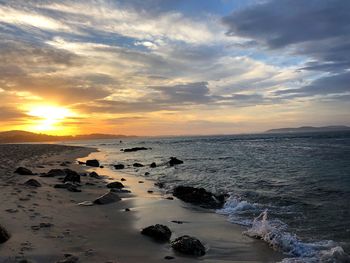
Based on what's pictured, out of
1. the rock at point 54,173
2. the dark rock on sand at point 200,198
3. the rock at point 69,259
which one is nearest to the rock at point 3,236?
the rock at point 69,259

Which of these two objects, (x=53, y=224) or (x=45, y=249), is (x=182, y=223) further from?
(x=45, y=249)

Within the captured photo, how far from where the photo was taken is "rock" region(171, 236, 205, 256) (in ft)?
30.6

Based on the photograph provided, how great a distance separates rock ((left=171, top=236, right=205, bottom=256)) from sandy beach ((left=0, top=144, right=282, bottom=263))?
7.6 inches

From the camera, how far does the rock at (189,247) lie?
931 centimetres

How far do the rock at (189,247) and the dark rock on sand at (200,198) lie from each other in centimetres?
734

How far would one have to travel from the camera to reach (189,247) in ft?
30.8

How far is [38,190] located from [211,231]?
9.54 metres

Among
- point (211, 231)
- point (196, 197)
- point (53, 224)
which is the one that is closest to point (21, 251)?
point (53, 224)

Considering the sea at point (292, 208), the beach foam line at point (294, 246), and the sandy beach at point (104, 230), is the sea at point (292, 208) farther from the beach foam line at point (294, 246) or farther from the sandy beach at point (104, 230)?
the sandy beach at point (104, 230)

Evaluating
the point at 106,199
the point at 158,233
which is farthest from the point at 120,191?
the point at 158,233

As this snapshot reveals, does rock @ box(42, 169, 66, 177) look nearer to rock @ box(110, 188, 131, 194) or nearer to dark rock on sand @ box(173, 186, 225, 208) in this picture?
rock @ box(110, 188, 131, 194)

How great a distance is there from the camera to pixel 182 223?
13.0m

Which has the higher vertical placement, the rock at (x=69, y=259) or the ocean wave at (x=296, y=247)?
the rock at (x=69, y=259)

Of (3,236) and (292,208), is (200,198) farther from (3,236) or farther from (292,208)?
(3,236)
